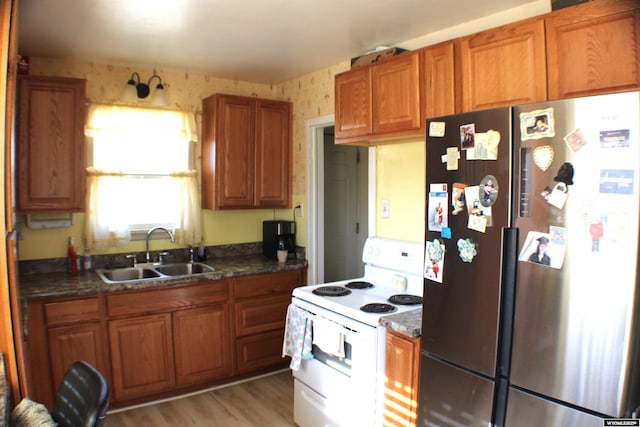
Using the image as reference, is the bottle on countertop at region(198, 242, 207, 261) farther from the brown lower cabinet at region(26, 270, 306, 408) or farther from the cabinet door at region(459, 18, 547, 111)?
the cabinet door at region(459, 18, 547, 111)

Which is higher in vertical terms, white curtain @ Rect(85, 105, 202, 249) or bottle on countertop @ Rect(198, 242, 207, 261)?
white curtain @ Rect(85, 105, 202, 249)

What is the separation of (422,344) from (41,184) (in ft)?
8.64

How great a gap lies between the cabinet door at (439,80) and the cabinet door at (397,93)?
57 millimetres

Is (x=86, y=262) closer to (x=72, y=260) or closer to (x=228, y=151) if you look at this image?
(x=72, y=260)

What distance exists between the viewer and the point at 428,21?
102 inches

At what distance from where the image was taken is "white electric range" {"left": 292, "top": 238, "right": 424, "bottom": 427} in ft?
7.21

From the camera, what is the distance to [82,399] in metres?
1.38

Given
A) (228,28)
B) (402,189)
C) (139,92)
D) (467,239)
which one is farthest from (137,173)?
(467,239)

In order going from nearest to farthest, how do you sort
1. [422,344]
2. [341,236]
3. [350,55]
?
1. [422,344]
2. [350,55]
3. [341,236]

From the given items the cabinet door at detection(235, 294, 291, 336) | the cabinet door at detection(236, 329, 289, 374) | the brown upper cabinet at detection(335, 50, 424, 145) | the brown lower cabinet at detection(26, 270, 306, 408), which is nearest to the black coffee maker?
the brown lower cabinet at detection(26, 270, 306, 408)

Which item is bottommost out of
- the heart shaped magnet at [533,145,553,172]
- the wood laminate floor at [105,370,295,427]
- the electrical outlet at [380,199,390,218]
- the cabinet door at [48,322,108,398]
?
the wood laminate floor at [105,370,295,427]

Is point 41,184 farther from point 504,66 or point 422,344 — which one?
point 504,66

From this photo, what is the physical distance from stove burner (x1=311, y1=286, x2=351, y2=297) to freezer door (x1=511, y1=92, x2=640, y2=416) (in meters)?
1.20

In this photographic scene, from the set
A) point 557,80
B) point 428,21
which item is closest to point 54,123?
point 428,21
